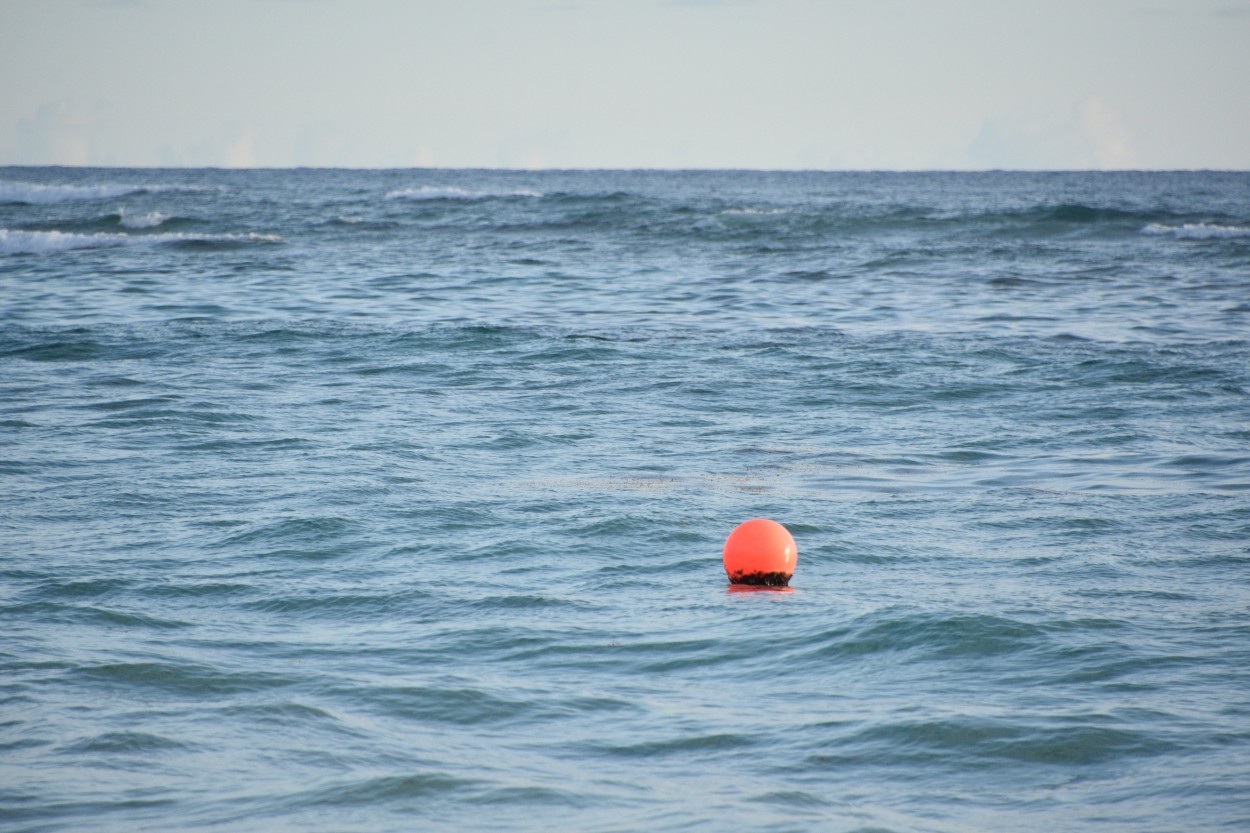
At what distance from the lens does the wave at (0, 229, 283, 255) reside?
3291 cm

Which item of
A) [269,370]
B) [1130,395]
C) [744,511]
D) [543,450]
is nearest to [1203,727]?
[744,511]

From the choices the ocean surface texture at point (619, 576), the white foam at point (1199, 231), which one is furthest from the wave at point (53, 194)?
the white foam at point (1199, 231)

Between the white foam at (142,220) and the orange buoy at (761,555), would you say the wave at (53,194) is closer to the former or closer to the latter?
the white foam at (142,220)

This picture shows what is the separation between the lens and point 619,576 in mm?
7918

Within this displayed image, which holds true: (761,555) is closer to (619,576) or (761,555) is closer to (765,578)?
(765,578)

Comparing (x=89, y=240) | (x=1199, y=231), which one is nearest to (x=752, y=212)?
(x=1199, y=231)

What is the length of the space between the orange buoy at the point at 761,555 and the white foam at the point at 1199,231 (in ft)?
109

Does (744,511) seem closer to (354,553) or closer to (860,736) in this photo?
(354,553)

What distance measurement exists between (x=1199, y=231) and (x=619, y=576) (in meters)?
35.2

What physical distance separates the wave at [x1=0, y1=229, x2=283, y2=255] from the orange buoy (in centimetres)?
2891

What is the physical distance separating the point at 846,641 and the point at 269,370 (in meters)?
10.9

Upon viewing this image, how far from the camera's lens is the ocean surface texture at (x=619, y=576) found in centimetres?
516

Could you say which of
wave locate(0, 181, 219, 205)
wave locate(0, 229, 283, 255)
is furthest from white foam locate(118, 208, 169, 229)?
wave locate(0, 181, 219, 205)

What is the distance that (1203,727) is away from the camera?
5.66 meters
